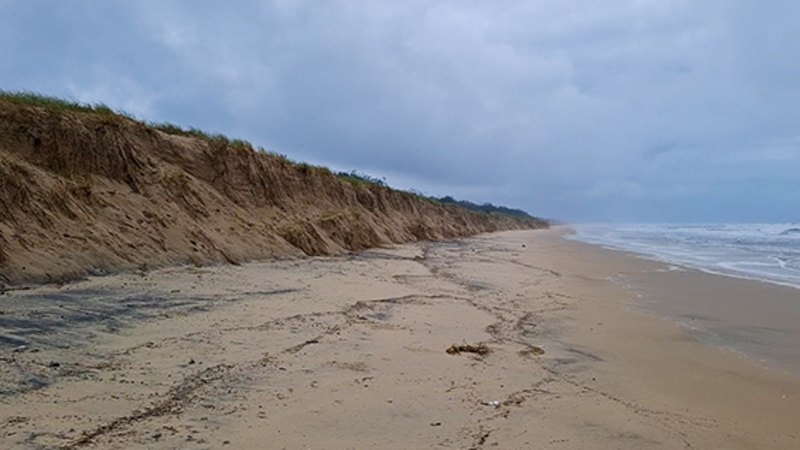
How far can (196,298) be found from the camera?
7.36 metres

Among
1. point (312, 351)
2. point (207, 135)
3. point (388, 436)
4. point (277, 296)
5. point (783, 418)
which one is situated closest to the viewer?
point (388, 436)

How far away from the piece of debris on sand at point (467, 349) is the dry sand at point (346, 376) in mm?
83

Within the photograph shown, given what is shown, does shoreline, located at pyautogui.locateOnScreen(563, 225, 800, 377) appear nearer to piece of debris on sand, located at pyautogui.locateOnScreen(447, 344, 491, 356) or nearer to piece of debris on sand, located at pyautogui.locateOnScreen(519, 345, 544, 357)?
piece of debris on sand, located at pyautogui.locateOnScreen(519, 345, 544, 357)

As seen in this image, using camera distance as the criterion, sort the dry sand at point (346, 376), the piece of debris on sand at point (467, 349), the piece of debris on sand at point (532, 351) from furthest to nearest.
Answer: the piece of debris on sand at point (532, 351)
the piece of debris on sand at point (467, 349)
the dry sand at point (346, 376)

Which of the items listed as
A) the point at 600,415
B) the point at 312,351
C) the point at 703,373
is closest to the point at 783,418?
the point at 703,373

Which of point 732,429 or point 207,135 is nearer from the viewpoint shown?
point 732,429

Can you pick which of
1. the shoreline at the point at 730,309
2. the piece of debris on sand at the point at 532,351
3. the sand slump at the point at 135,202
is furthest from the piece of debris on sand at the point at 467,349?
the sand slump at the point at 135,202

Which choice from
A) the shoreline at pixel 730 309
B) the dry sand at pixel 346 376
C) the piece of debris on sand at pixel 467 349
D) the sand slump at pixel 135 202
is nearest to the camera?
the dry sand at pixel 346 376

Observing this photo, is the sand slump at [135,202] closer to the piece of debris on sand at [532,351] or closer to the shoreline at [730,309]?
the piece of debris on sand at [532,351]

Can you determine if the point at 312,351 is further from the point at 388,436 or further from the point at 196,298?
the point at 196,298

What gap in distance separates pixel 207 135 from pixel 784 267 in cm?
1924

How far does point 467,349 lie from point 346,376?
162cm

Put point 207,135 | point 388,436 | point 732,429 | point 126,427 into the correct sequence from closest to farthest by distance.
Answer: point 126,427, point 388,436, point 732,429, point 207,135

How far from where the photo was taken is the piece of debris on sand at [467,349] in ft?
19.1
